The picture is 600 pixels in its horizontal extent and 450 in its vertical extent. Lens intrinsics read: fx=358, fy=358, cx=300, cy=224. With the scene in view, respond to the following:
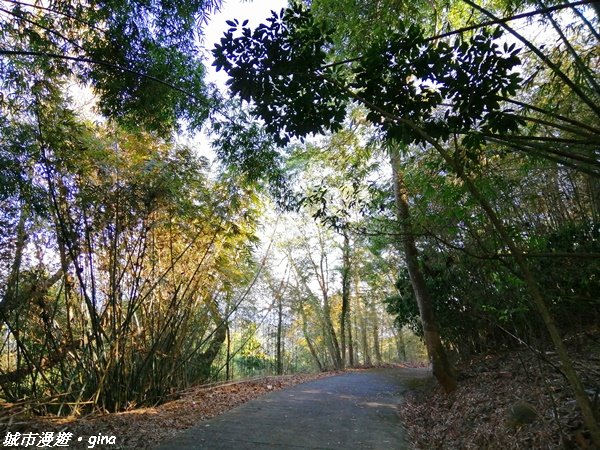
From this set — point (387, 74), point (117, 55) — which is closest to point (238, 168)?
point (117, 55)

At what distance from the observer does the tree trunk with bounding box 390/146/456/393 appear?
4988mm

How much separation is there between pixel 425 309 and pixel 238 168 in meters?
3.46

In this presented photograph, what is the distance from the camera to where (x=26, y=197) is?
3.64 meters

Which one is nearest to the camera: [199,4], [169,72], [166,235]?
[199,4]

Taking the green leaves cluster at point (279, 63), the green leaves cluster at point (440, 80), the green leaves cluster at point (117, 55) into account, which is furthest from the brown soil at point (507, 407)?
the green leaves cluster at point (117, 55)

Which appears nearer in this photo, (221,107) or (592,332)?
(221,107)

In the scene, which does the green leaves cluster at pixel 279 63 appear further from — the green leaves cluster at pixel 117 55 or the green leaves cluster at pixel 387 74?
the green leaves cluster at pixel 117 55

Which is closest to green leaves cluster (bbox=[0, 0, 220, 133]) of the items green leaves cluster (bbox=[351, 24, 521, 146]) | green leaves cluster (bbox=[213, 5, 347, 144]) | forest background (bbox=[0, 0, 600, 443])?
forest background (bbox=[0, 0, 600, 443])

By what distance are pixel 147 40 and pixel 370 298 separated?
1477 centimetres

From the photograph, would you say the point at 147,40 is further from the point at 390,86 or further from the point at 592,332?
the point at 592,332

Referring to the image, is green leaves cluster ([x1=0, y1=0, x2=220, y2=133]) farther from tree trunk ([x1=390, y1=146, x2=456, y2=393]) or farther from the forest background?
tree trunk ([x1=390, y1=146, x2=456, y2=393])

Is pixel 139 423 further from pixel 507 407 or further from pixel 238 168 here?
pixel 507 407

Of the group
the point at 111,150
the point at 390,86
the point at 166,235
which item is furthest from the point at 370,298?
the point at 390,86

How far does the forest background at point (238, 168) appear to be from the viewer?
6.97 ft
